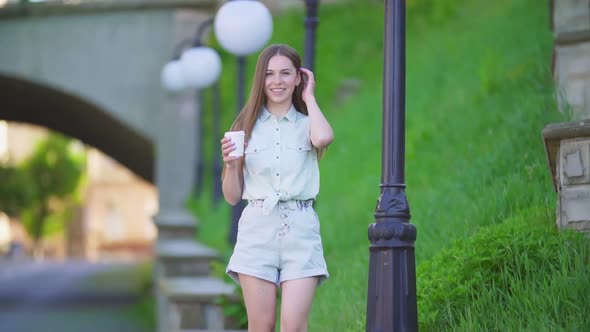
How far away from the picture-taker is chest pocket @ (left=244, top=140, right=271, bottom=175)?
4027 mm

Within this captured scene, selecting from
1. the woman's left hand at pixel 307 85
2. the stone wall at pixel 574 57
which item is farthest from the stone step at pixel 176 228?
the woman's left hand at pixel 307 85

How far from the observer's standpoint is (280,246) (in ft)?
12.9

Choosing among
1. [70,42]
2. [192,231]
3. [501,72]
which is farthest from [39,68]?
[501,72]

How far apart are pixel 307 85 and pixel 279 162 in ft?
1.27

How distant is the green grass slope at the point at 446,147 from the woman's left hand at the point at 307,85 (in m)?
1.19

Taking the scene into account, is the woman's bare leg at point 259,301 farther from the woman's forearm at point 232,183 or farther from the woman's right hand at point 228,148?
the woman's right hand at point 228,148

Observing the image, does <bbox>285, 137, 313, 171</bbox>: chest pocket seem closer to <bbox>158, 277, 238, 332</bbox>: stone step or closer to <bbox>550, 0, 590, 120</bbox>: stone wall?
<bbox>550, 0, 590, 120</bbox>: stone wall

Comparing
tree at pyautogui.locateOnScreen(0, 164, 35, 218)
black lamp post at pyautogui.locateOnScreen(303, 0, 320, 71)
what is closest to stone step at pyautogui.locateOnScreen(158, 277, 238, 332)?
black lamp post at pyautogui.locateOnScreen(303, 0, 320, 71)

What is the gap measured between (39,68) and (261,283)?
1351cm

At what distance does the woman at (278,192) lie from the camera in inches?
154

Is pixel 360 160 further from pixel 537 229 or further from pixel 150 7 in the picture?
pixel 150 7

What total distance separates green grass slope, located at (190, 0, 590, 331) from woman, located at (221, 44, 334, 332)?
89cm

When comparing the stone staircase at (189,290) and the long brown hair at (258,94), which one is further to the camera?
the stone staircase at (189,290)

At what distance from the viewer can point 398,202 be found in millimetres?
4391
